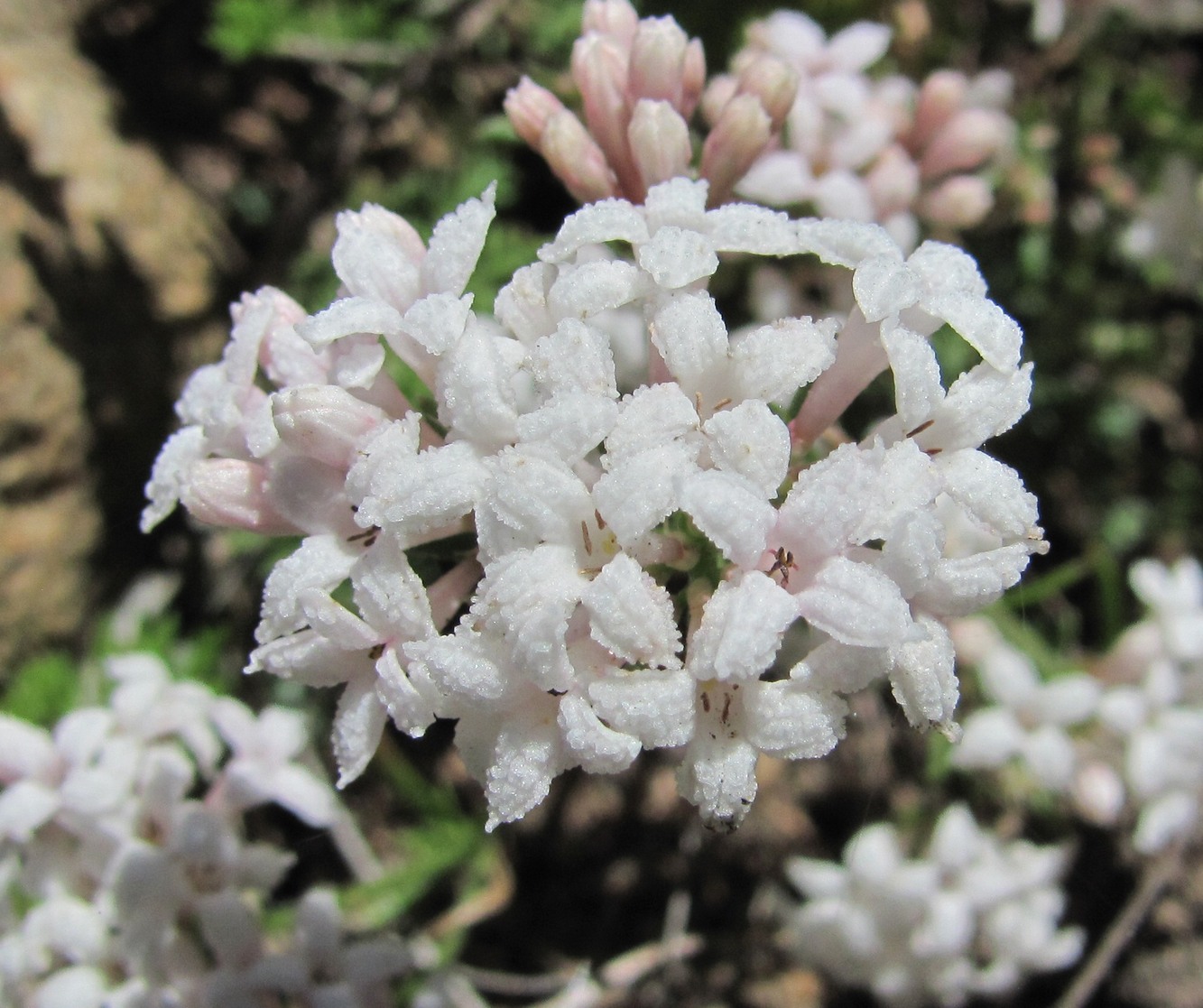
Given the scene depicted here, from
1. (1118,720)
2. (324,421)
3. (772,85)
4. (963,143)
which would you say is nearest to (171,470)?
(324,421)

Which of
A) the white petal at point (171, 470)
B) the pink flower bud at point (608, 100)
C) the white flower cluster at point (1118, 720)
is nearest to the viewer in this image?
the white petal at point (171, 470)

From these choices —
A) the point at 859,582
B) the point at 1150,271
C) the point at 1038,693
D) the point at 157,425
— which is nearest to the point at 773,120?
the point at 859,582

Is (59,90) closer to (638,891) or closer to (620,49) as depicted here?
(620,49)

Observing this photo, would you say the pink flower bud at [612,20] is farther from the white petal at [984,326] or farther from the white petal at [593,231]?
the white petal at [984,326]

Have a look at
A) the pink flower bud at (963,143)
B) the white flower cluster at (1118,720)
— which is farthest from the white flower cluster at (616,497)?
the white flower cluster at (1118,720)

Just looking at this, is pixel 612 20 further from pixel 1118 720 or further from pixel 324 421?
pixel 1118 720

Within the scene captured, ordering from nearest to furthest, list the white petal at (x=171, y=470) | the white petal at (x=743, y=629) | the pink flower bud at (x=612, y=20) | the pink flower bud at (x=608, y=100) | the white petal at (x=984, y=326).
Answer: the white petal at (x=743, y=629)
the white petal at (x=984, y=326)
the white petal at (x=171, y=470)
the pink flower bud at (x=608, y=100)
the pink flower bud at (x=612, y=20)
